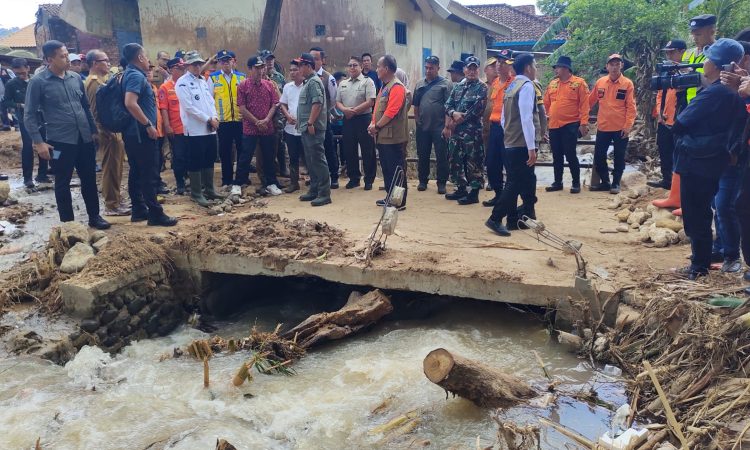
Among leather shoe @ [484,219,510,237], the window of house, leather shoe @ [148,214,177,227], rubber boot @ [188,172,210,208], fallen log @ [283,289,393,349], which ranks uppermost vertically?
the window of house

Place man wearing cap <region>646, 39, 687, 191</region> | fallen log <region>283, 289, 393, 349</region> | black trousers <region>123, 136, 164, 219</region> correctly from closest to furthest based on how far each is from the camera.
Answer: fallen log <region>283, 289, 393, 349</region>, black trousers <region>123, 136, 164, 219</region>, man wearing cap <region>646, 39, 687, 191</region>

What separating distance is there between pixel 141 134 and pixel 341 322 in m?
3.06

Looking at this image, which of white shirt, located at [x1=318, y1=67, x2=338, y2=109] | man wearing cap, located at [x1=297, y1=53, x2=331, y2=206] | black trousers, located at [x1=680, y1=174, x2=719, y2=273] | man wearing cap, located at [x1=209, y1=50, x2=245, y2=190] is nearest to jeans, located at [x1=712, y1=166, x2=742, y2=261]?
black trousers, located at [x1=680, y1=174, x2=719, y2=273]

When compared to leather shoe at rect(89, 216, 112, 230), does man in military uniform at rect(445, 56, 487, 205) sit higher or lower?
higher

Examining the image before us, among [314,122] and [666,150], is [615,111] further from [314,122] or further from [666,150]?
[314,122]

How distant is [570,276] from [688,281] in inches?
33.2

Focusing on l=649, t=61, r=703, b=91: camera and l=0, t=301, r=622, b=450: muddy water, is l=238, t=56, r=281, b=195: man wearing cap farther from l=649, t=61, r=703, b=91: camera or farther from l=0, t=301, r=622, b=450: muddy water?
l=649, t=61, r=703, b=91: camera

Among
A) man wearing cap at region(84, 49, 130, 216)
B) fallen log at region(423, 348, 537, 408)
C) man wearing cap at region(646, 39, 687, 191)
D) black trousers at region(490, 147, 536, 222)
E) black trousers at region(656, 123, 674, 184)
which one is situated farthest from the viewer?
black trousers at region(656, 123, 674, 184)

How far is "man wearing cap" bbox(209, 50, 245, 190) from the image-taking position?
7.89 m

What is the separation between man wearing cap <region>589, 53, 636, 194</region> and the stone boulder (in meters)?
6.47

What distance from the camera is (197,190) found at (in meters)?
7.25

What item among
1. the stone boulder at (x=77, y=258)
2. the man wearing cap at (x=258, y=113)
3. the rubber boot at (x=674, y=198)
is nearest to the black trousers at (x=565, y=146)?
the rubber boot at (x=674, y=198)

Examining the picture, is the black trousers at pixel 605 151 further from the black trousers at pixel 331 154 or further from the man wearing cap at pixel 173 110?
the man wearing cap at pixel 173 110

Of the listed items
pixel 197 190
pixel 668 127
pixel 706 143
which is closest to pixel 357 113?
pixel 197 190
